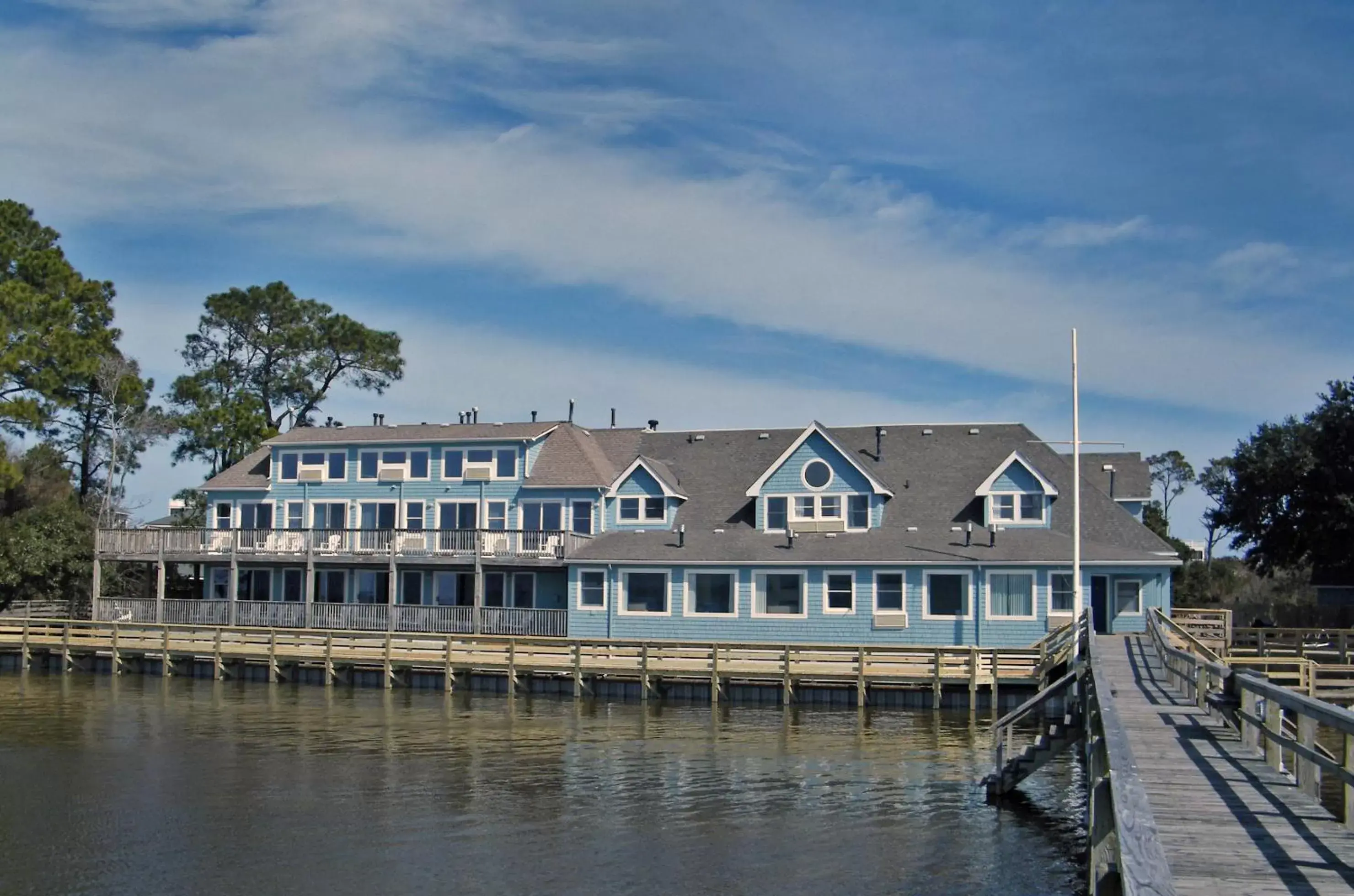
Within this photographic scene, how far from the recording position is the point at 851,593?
4472 centimetres

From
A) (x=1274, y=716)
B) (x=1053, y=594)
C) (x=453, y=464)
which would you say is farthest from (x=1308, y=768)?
(x=453, y=464)

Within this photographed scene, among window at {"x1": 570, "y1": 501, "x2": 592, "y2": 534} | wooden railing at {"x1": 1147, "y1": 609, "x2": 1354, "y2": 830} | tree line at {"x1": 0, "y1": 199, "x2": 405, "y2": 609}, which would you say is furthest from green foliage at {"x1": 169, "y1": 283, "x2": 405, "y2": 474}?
wooden railing at {"x1": 1147, "y1": 609, "x2": 1354, "y2": 830}

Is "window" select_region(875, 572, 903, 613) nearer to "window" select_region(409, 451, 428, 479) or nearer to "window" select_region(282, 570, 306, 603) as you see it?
"window" select_region(409, 451, 428, 479)

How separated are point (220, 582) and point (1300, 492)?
4560 centimetres

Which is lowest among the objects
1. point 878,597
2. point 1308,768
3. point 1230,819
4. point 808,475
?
point 1230,819

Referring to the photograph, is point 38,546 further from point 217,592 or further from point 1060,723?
point 1060,723

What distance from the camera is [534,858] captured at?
19.4 meters

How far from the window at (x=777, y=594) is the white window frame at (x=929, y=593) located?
4157 mm

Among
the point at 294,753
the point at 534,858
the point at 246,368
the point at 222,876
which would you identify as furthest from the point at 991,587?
the point at 246,368

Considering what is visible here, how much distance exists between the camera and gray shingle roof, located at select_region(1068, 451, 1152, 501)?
1984 inches

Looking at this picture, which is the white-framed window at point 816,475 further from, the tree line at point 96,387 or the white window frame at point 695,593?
the tree line at point 96,387

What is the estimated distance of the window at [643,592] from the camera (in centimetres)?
4678

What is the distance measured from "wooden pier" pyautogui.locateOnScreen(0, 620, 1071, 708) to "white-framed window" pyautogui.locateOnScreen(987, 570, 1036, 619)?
3.66 m

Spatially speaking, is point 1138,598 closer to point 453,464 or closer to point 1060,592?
point 1060,592
